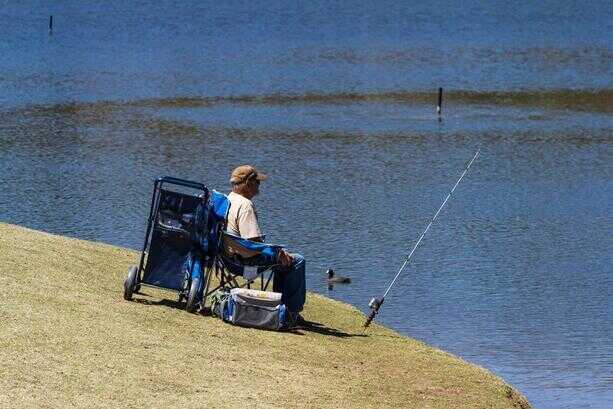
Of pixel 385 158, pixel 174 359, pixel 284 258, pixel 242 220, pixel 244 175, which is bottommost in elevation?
pixel 385 158

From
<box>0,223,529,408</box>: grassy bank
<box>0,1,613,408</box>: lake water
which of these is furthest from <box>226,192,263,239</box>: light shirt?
<box>0,1,613,408</box>: lake water

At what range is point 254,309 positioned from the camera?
14969mm

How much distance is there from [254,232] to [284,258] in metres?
0.46

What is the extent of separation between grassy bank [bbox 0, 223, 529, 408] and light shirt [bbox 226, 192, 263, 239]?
3.25 ft

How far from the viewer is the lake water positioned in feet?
74.0

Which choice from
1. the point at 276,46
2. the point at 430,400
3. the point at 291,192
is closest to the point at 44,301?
the point at 430,400

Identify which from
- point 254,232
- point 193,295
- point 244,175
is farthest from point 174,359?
point 244,175

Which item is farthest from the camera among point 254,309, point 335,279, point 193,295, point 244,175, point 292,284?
point 335,279

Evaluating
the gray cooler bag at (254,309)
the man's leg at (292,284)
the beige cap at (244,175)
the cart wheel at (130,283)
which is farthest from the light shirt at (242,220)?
the cart wheel at (130,283)

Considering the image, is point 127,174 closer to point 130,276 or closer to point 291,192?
point 291,192

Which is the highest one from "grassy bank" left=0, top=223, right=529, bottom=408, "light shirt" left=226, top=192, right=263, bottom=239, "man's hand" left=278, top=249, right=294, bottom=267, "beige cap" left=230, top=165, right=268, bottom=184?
"beige cap" left=230, top=165, right=268, bottom=184

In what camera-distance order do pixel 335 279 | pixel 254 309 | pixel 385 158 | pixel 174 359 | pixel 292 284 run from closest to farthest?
pixel 174 359 → pixel 254 309 → pixel 292 284 → pixel 335 279 → pixel 385 158

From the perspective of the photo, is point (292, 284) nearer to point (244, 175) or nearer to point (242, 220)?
point (242, 220)

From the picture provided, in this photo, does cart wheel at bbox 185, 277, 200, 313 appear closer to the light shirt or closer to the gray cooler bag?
the gray cooler bag
